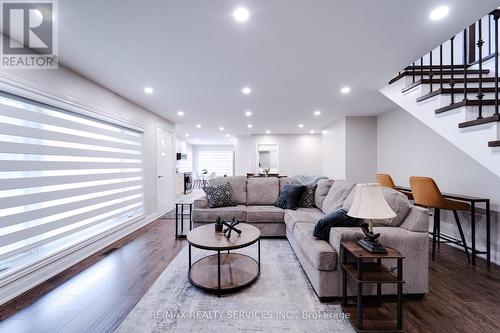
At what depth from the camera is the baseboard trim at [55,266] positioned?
6.81 ft

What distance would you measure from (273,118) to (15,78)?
190 inches

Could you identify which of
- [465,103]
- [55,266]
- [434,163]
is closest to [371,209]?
[465,103]

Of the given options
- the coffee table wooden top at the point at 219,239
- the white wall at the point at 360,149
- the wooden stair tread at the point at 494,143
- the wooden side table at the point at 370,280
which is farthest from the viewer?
the white wall at the point at 360,149

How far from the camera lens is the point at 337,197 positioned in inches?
120

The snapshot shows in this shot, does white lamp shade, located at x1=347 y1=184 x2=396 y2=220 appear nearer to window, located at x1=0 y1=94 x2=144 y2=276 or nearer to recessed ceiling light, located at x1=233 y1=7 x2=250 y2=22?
recessed ceiling light, located at x1=233 y1=7 x2=250 y2=22

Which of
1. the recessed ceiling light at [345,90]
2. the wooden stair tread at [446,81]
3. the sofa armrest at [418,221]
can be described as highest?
the recessed ceiling light at [345,90]

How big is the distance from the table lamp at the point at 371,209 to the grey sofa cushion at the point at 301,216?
1.12 meters

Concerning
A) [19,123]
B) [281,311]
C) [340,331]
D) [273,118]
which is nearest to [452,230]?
[340,331]

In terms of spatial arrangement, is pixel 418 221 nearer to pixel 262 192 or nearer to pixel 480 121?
pixel 480 121

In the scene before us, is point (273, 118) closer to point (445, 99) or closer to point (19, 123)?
point (445, 99)

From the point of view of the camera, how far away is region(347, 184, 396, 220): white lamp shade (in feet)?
5.59

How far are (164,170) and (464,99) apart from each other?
5.68 meters

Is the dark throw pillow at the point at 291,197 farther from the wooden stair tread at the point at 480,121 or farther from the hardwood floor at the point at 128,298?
the wooden stair tread at the point at 480,121

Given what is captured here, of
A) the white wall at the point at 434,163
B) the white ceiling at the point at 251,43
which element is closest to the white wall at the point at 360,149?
the white wall at the point at 434,163
